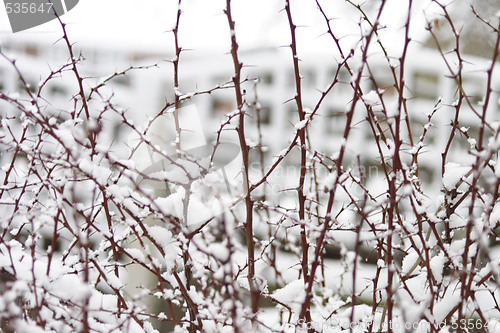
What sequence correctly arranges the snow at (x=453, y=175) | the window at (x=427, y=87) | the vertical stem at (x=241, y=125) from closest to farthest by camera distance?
the vertical stem at (x=241, y=125) < the snow at (x=453, y=175) < the window at (x=427, y=87)

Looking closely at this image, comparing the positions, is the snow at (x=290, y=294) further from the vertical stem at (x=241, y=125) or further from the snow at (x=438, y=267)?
the snow at (x=438, y=267)

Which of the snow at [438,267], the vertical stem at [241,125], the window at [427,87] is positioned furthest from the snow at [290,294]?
the window at [427,87]

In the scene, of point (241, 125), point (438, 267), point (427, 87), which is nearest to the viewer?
point (241, 125)

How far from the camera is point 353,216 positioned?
12.2ft

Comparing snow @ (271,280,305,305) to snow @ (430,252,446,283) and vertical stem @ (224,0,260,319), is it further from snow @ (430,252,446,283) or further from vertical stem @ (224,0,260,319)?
snow @ (430,252,446,283)

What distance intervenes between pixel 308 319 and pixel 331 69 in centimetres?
322

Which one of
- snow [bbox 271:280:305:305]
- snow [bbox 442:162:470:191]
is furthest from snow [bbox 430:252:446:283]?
snow [bbox 271:280:305:305]

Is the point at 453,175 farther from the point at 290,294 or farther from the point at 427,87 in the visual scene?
the point at 427,87

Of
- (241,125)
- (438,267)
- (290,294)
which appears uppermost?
(241,125)

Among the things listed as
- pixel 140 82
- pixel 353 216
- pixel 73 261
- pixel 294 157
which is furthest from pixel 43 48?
pixel 73 261

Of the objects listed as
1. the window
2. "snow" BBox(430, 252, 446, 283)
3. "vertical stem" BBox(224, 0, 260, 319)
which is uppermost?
the window

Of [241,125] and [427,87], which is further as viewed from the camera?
[427,87]

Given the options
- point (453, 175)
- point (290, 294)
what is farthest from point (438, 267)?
point (290, 294)

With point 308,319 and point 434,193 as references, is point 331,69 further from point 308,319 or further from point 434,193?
point 308,319
